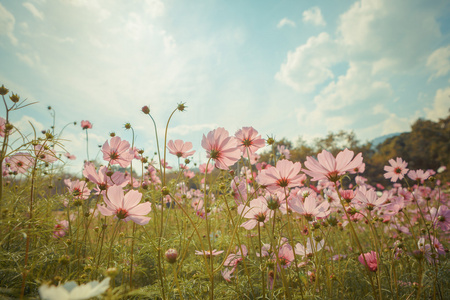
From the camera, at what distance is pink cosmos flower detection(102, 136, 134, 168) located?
1082mm

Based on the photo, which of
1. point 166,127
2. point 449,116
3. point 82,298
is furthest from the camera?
point 449,116

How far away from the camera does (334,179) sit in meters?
0.71

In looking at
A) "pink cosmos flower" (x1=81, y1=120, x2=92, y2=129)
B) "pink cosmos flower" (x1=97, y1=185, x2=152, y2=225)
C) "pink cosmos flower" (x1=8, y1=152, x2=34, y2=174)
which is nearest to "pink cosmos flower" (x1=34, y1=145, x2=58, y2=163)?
"pink cosmos flower" (x1=8, y1=152, x2=34, y2=174)

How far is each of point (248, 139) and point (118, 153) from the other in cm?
71

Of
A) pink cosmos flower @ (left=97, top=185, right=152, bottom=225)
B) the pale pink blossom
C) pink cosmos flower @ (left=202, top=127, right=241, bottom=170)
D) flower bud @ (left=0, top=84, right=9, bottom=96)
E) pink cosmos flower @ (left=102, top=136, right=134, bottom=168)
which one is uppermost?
flower bud @ (left=0, top=84, right=9, bottom=96)

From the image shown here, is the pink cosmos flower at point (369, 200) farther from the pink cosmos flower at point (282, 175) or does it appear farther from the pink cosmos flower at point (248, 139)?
the pink cosmos flower at point (248, 139)

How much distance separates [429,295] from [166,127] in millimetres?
1482

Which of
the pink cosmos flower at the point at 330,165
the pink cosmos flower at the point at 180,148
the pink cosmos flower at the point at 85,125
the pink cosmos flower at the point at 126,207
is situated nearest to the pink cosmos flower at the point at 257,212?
the pink cosmos flower at the point at 330,165

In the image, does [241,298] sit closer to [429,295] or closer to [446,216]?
[429,295]

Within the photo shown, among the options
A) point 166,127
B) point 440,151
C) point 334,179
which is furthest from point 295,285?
point 440,151

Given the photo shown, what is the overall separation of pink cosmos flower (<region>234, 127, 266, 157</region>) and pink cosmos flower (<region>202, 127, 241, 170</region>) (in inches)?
11.4

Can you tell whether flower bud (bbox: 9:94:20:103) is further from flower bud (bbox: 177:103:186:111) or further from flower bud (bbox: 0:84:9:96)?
flower bud (bbox: 177:103:186:111)

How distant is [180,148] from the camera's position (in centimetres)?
131

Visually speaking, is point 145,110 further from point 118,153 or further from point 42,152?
point 42,152
